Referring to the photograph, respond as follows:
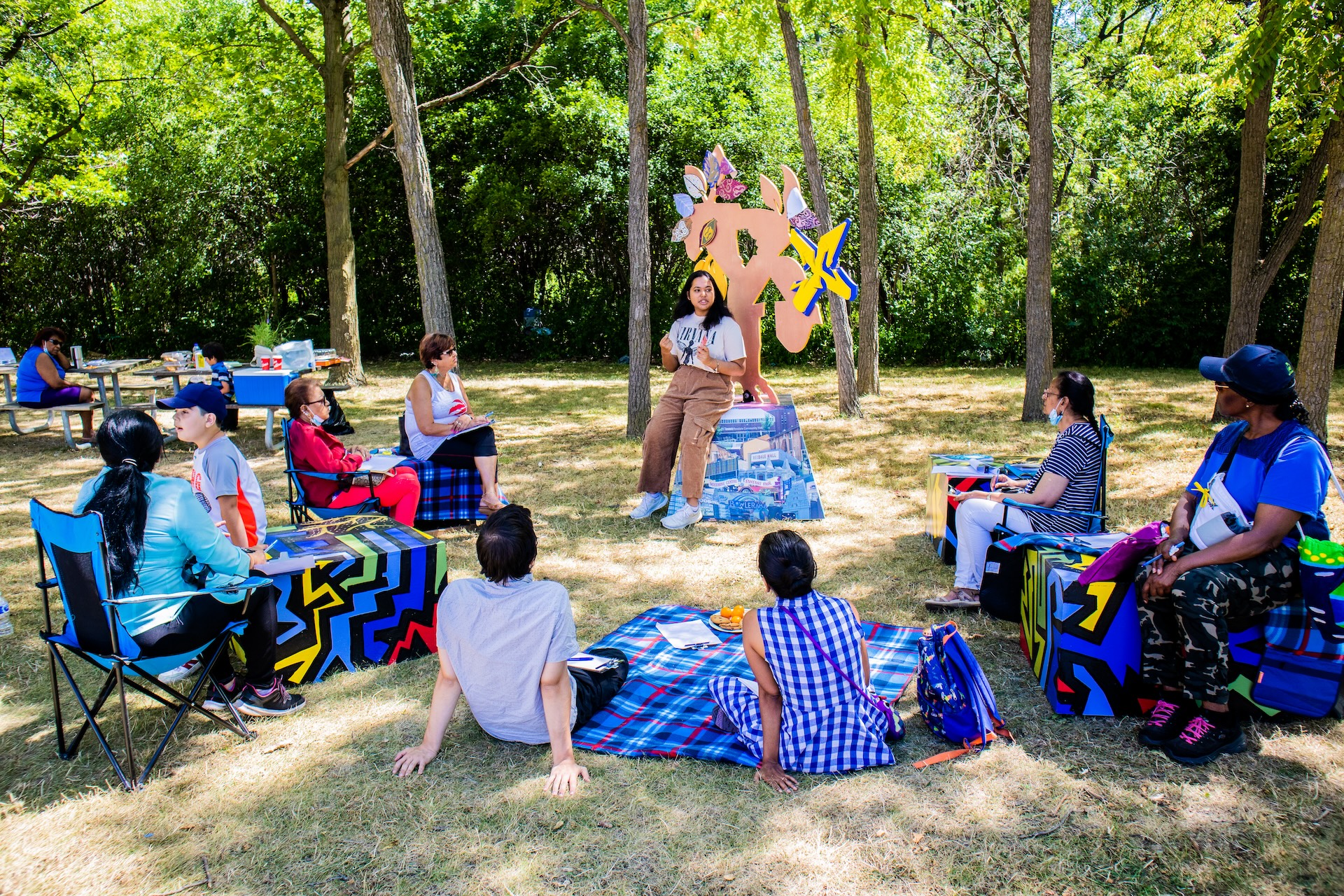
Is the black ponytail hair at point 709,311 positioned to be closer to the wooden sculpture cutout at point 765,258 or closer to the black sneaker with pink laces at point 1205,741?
the wooden sculpture cutout at point 765,258

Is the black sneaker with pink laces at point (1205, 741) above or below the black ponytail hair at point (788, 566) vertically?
below

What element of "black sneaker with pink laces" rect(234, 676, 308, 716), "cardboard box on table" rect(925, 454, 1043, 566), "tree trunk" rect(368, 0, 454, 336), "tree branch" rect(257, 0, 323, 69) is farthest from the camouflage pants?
"tree branch" rect(257, 0, 323, 69)

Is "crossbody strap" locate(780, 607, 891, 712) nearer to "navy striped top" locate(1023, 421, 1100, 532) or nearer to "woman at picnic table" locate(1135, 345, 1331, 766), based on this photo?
"woman at picnic table" locate(1135, 345, 1331, 766)

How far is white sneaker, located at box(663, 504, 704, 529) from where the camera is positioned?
6070mm

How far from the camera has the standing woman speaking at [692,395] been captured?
6.20 metres

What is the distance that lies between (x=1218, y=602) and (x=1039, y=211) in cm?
686

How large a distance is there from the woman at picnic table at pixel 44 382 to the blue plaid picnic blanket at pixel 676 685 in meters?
7.12

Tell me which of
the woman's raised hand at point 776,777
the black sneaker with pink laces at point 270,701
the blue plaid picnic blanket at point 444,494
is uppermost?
the blue plaid picnic blanket at point 444,494

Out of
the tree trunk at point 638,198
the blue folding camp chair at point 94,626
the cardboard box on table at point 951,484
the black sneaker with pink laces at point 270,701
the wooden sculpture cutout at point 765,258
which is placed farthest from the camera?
the tree trunk at point 638,198

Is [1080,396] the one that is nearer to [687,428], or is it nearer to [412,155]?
[687,428]

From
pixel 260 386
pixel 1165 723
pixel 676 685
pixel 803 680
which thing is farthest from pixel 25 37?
pixel 1165 723

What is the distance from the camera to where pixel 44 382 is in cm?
887

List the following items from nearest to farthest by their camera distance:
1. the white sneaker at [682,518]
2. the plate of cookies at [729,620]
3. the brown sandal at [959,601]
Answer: the plate of cookies at [729,620] < the brown sandal at [959,601] < the white sneaker at [682,518]

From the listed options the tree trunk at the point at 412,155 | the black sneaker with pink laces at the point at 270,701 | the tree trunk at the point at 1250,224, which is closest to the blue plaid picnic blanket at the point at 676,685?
the black sneaker with pink laces at the point at 270,701
